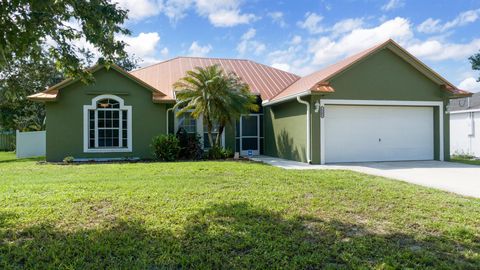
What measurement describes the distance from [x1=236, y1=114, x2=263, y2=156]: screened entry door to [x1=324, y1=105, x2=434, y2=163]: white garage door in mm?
5025

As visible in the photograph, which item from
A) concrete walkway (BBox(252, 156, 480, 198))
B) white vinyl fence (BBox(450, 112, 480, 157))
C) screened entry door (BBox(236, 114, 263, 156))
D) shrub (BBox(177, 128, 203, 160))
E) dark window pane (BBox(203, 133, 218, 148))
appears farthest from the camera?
white vinyl fence (BBox(450, 112, 480, 157))

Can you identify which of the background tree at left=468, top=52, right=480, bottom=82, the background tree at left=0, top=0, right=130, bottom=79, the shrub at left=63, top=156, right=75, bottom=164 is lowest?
the shrub at left=63, top=156, right=75, bottom=164

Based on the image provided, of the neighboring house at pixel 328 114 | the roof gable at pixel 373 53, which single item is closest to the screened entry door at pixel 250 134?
the neighboring house at pixel 328 114

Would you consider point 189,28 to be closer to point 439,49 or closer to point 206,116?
point 206,116

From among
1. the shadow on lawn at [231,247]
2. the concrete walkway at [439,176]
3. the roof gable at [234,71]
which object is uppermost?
the roof gable at [234,71]

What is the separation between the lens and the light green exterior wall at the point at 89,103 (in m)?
14.0

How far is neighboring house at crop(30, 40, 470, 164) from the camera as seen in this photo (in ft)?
44.5

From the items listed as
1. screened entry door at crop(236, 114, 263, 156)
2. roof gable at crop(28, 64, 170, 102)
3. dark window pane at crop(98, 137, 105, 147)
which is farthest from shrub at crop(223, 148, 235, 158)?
dark window pane at crop(98, 137, 105, 147)

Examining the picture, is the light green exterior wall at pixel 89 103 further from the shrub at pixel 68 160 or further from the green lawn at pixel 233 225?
the green lawn at pixel 233 225

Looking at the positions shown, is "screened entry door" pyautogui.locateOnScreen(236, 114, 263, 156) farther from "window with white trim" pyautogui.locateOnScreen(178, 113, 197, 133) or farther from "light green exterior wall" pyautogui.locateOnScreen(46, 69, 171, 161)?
"light green exterior wall" pyautogui.locateOnScreen(46, 69, 171, 161)

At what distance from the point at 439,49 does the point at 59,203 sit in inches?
879

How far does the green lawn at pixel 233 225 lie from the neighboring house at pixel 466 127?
1428 cm

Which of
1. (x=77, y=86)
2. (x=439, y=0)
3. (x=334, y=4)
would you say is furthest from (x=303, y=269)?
(x=439, y=0)

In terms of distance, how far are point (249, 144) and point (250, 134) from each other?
1.81 ft
